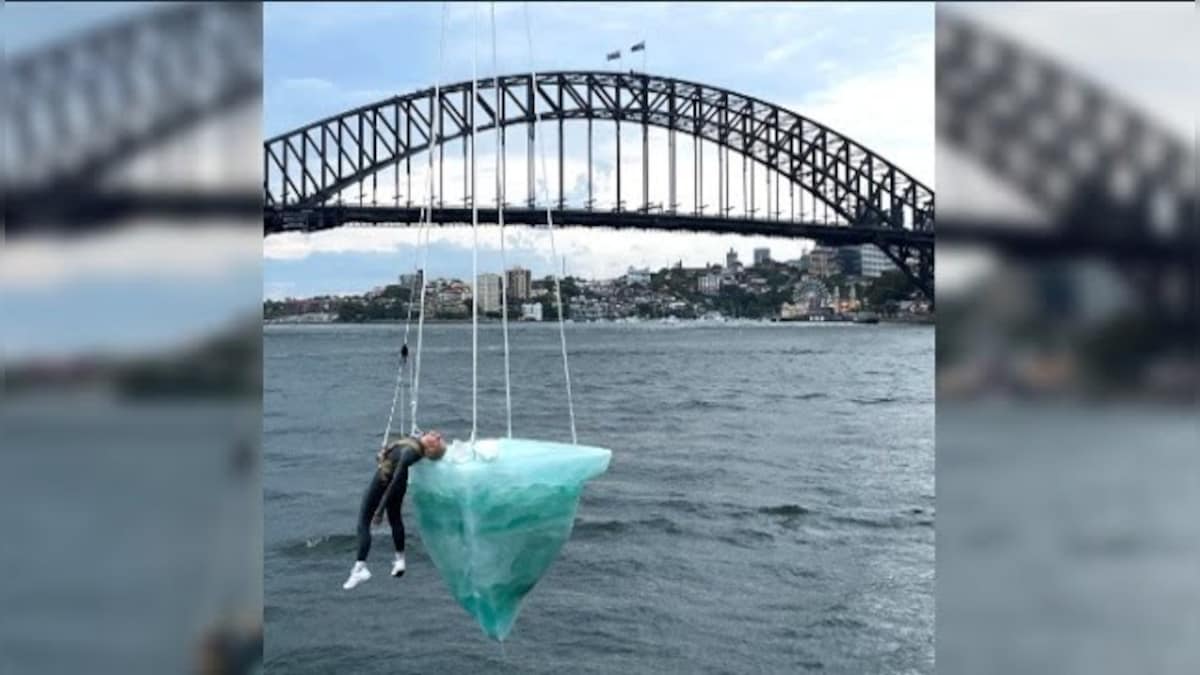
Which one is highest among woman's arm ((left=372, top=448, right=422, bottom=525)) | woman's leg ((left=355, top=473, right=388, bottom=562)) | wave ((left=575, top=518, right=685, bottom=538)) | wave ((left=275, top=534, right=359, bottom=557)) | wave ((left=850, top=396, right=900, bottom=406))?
woman's arm ((left=372, top=448, right=422, bottom=525))

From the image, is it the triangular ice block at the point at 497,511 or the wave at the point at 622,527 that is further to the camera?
the wave at the point at 622,527

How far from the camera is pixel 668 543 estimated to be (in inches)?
505

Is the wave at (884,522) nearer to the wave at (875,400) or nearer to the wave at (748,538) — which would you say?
the wave at (748,538)

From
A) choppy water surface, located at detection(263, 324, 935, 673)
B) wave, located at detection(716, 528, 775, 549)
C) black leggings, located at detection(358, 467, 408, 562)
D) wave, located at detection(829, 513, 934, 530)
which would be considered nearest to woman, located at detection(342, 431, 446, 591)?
black leggings, located at detection(358, 467, 408, 562)

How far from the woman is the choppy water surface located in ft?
4.81

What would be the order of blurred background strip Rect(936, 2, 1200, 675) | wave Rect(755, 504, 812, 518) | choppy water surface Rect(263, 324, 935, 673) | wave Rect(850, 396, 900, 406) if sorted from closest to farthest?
1. blurred background strip Rect(936, 2, 1200, 675)
2. choppy water surface Rect(263, 324, 935, 673)
3. wave Rect(755, 504, 812, 518)
4. wave Rect(850, 396, 900, 406)

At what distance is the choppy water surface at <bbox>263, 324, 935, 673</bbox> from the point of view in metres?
8.87

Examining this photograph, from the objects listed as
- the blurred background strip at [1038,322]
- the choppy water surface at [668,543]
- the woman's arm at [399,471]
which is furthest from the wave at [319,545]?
the blurred background strip at [1038,322]

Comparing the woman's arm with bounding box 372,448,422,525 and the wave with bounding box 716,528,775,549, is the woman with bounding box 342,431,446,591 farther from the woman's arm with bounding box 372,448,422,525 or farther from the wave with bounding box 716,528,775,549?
the wave with bounding box 716,528,775,549

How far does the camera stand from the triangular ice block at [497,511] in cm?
511

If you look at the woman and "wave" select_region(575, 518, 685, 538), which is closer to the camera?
the woman

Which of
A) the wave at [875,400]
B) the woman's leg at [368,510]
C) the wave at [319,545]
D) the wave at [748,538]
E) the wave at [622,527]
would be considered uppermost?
the woman's leg at [368,510]

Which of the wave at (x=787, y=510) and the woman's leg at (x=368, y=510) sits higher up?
the woman's leg at (x=368, y=510)

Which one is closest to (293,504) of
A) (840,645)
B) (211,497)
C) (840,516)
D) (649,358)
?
(840,516)
